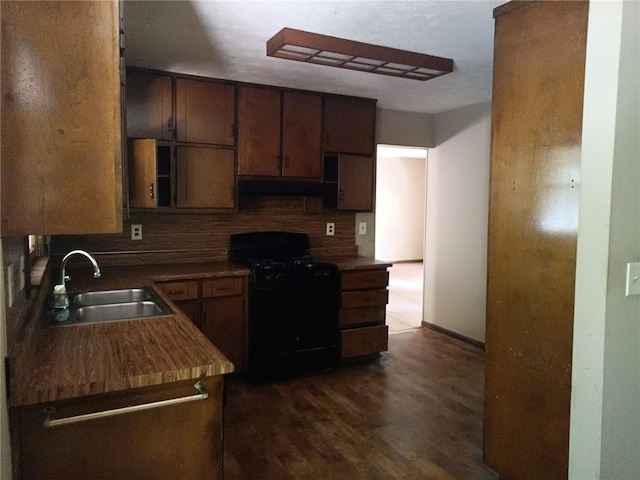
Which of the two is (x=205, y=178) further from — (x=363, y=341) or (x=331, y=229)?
(x=363, y=341)

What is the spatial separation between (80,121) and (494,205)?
5.97 feet

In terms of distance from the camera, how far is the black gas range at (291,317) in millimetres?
3527

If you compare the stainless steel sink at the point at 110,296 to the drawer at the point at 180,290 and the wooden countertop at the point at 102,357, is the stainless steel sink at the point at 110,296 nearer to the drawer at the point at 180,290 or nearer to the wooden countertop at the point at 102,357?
the wooden countertop at the point at 102,357

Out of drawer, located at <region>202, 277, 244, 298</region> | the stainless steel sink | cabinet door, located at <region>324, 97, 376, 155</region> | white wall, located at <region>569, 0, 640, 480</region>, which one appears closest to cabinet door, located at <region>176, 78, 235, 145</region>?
cabinet door, located at <region>324, 97, 376, 155</region>

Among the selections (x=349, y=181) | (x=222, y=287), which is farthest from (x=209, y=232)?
(x=349, y=181)

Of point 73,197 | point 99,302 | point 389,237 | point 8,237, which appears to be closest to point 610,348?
point 73,197

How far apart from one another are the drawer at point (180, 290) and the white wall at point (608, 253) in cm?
248

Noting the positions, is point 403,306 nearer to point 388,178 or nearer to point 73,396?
point 388,178

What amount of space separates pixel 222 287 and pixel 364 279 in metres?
1.21

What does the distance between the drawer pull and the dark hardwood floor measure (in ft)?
3.54

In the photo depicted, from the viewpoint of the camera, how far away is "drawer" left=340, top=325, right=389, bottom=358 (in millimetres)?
3902

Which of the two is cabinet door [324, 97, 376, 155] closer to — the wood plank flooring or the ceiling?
the ceiling

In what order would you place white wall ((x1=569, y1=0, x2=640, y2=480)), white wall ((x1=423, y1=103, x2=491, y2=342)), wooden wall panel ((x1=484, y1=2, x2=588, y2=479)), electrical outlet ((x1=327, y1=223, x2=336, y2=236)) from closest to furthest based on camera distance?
white wall ((x1=569, y1=0, x2=640, y2=480)) → wooden wall panel ((x1=484, y1=2, x2=588, y2=479)) → white wall ((x1=423, y1=103, x2=491, y2=342)) → electrical outlet ((x1=327, y1=223, x2=336, y2=236))

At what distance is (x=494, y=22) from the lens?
2373 millimetres
